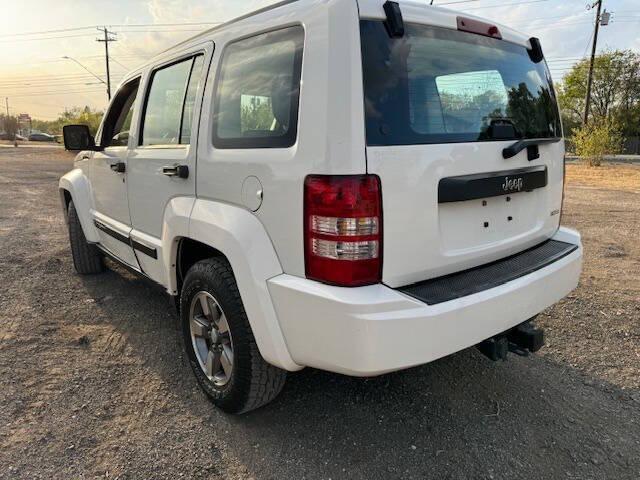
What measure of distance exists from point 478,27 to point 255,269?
5.24ft

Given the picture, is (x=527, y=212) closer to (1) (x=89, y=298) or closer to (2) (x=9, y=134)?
(1) (x=89, y=298)

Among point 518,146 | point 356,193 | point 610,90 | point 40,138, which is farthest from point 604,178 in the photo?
point 40,138

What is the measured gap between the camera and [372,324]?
1842mm

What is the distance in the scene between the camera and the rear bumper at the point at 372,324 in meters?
1.86

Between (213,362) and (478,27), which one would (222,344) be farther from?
(478,27)

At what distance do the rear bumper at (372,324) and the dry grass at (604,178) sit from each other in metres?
12.5

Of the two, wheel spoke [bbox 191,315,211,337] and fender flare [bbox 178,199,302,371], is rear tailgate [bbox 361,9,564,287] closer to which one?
fender flare [bbox 178,199,302,371]

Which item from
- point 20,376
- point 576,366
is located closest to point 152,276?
point 20,376

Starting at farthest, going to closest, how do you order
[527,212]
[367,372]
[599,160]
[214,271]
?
[599,160] < [527,212] < [214,271] < [367,372]

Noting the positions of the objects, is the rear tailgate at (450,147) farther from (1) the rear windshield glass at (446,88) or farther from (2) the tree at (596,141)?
(2) the tree at (596,141)

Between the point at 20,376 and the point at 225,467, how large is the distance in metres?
1.62

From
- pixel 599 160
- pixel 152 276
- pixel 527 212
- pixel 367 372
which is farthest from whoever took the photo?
pixel 599 160

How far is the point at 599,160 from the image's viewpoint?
824 inches

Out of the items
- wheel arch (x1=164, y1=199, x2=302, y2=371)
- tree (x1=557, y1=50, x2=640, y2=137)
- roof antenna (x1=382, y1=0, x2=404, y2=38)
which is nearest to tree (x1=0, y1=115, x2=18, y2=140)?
tree (x1=557, y1=50, x2=640, y2=137)
